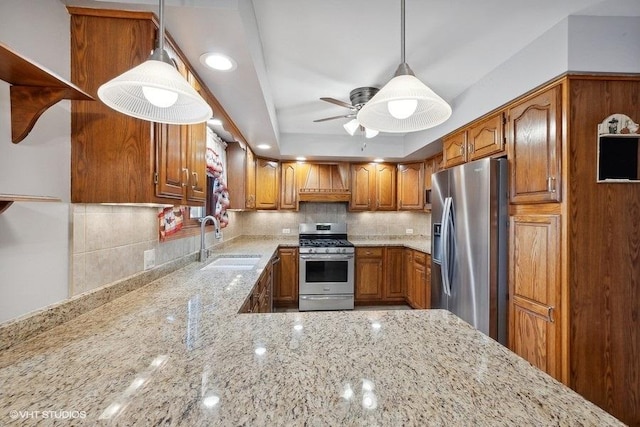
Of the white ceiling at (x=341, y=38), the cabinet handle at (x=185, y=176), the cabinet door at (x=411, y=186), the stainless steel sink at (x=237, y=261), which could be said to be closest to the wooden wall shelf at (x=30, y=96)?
the white ceiling at (x=341, y=38)

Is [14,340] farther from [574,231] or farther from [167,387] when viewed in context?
[574,231]

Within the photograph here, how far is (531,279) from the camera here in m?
1.78

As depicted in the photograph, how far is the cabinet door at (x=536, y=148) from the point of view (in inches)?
63.9

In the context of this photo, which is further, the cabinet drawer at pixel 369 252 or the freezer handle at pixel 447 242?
the cabinet drawer at pixel 369 252

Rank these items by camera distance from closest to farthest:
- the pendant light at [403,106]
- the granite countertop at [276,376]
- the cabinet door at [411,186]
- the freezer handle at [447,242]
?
1. the granite countertop at [276,376]
2. the pendant light at [403,106]
3. the freezer handle at [447,242]
4. the cabinet door at [411,186]

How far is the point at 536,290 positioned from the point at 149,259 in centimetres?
242

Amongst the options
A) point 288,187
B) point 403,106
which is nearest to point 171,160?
point 403,106

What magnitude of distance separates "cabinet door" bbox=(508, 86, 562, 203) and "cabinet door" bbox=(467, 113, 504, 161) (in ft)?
0.29

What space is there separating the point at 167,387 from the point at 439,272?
2.52 meters

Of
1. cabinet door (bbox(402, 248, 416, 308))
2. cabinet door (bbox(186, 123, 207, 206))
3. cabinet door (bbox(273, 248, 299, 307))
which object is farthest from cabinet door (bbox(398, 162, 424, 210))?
cabinet door (bbox(186, 123, 207, 206))

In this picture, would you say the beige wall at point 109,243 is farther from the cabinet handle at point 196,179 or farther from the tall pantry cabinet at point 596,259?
the tall pantry cabinet at point 596,259

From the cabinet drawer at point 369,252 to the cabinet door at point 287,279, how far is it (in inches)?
34.2

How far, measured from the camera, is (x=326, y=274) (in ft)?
11.9

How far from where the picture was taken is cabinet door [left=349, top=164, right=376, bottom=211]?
4.03 meters
